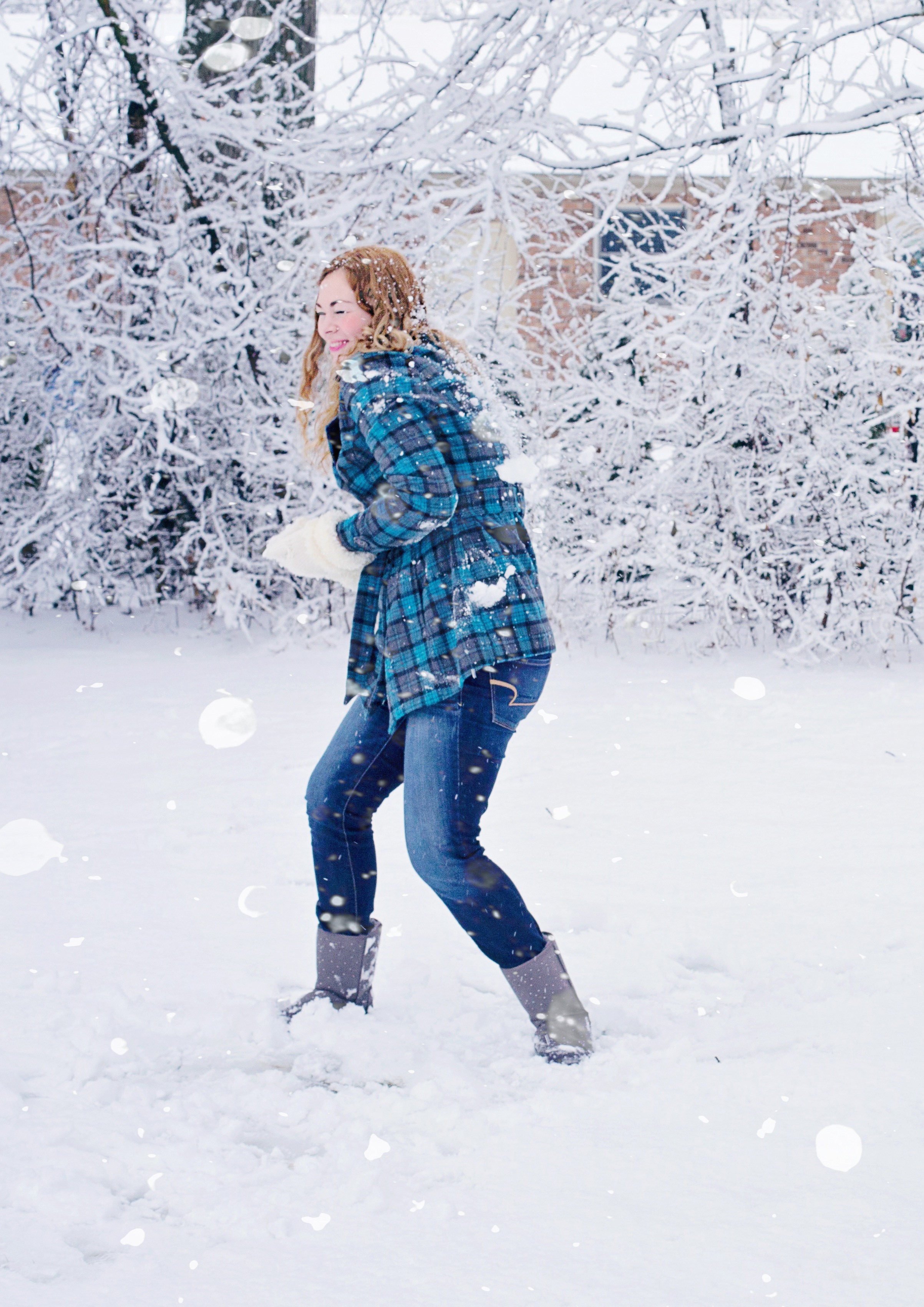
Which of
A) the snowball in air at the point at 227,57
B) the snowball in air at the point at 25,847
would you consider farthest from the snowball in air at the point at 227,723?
the snowball in air at the point at 227,57

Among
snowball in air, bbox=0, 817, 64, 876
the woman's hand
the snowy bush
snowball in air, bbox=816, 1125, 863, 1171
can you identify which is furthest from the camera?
the snowy bush

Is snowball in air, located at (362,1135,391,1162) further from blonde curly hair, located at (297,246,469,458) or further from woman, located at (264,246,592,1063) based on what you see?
blonde curly hair, located at (297,246,469,458)

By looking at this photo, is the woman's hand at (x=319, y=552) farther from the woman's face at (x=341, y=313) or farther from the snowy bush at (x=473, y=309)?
the snowy bush at (x=473, y=309)

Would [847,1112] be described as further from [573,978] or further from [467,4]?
[467,4]

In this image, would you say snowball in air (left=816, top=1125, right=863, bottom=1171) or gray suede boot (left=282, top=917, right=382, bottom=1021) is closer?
snowball in air (left=816, top=1125, right=863, bottom=1171)

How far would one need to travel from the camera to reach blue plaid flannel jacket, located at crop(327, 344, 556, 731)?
2.17 meters

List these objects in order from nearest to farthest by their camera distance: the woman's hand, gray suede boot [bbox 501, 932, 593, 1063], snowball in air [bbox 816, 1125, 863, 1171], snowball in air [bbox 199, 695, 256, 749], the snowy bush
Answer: snowball in air [bbox 816, 1125, 863, 1171], the woman's hand, gray suede boot [bbox 501, 932, 593, 1063], snowball in air [bbox 199, 695, 256, 749], the snowy bush

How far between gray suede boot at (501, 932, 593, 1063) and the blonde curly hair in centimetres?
120

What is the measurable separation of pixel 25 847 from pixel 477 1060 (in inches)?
83.9

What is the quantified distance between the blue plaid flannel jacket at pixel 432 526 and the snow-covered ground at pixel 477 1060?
82 centimetres

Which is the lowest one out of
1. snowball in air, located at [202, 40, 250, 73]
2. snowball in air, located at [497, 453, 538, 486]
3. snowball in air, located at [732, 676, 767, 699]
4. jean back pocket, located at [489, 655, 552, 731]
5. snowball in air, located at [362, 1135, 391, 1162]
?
snowball in air, located at [732, 676, 767, 699]

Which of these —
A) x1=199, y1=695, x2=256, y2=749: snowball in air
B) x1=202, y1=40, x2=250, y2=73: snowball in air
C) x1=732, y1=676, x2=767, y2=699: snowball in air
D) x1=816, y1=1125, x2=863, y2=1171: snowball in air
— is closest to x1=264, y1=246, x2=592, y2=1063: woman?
x1=816, y1=1125, x2=863, y2=1171: snowball in air

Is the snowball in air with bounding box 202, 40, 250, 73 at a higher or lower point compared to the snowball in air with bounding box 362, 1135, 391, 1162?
higher

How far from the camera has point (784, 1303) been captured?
1694mm
